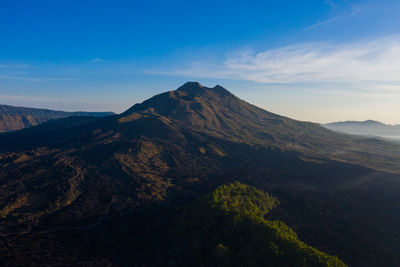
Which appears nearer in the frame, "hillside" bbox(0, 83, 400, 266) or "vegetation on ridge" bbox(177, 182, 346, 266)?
"vegetation on ridge" bbox(177, 182, 346, 266)

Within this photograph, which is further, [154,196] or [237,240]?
[154,196]

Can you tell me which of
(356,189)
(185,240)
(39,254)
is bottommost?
(39,254)

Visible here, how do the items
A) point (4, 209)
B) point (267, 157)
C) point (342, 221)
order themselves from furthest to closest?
point (267, 157) < point (4, 209) < point (342, 221)

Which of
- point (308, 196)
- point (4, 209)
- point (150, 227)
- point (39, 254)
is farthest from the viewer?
point (308, 196)

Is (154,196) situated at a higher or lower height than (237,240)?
lower

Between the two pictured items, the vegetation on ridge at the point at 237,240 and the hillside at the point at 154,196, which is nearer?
the vegetation on ridge at the point at 237,240

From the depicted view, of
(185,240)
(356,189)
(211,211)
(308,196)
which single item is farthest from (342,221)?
(185,240)

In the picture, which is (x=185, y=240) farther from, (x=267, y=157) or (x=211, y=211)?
(x=267, y=157)

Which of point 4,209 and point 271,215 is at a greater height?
point 271,215
